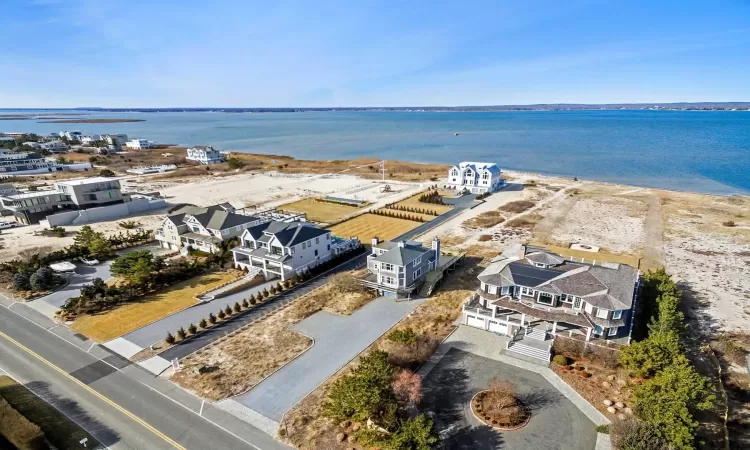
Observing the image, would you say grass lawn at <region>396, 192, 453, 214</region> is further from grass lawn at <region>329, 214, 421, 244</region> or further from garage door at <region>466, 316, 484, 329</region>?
garage door at <region>466, 316, 484, 329</region>

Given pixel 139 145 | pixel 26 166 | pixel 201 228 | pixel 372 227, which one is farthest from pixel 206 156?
pixel 372 227

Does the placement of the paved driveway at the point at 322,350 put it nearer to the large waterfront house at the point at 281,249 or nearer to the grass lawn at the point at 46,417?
the large waterfront house at the point at 281,249

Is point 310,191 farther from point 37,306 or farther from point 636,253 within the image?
point 636,253

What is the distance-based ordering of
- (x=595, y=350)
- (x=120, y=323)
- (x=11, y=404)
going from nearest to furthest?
(x=11, y=404)
(x=595, y=350)
(x=120, y=323)

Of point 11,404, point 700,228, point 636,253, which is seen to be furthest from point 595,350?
point 700,228

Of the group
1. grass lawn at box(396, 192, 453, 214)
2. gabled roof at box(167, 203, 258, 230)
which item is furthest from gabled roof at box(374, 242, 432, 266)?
grass lawn at box(396, 192, 453, 214)

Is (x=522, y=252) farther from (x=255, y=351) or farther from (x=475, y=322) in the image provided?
(x=255, y=351)
